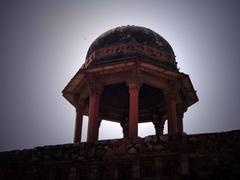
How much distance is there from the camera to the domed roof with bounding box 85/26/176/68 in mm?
14180

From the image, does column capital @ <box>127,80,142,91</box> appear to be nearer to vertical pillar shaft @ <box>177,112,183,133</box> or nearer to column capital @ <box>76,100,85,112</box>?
column capital @ <box>76,100,85,112</box>

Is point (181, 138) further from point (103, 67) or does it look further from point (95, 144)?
point (103, 67)

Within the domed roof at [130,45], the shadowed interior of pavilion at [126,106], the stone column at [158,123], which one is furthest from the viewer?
the stone column at [158,123]

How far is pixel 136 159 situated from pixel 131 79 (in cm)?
539

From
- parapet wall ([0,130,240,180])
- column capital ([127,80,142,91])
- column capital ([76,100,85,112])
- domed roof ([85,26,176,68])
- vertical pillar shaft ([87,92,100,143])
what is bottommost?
parapet wall ([0,130,240,180])

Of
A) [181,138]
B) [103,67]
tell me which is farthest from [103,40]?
[181,138]

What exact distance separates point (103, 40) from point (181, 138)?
8884 millimetres

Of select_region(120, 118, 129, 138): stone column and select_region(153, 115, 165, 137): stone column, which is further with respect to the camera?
select_region(120, 118, 129, 138): stone column

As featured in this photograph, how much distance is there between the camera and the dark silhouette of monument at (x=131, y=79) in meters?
12.7

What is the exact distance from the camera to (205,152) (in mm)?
7402

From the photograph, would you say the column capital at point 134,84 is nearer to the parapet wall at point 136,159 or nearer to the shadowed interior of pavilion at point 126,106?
the shadowed interior of pavilion at point 126,106

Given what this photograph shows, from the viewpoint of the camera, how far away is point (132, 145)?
26.6 feet

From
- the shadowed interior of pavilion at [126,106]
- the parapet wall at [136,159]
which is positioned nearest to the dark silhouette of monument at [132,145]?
the parapet wall at [136,159]

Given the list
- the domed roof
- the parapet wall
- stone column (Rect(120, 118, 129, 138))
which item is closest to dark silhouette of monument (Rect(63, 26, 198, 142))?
the domed roof
